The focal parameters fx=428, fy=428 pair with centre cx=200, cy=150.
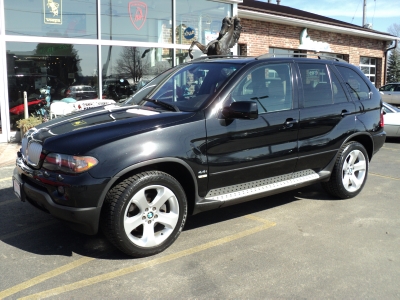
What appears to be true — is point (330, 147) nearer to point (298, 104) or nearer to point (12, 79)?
point (298, 104)

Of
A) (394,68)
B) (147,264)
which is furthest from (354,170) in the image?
(394,68)

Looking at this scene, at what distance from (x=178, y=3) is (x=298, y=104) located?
8.94 m

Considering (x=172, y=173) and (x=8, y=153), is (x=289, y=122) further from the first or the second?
(x=8, y=153)

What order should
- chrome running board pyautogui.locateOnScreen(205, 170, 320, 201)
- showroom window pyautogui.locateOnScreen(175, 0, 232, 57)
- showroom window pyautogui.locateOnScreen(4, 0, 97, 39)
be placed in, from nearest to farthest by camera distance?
chrome running board pyautogui.locateOnScreen(205, 170, 320, 201)
showroom window pyautogui.locateOnScreen(4, 0, 97, 39)
showroom window pyautogui.locateOnScreen(175, 0, 232, 57)

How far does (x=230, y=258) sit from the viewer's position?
3811 millimetres

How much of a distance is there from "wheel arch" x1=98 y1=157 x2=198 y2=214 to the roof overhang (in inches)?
462

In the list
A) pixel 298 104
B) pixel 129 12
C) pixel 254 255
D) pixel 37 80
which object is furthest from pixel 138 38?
pixel 254 255

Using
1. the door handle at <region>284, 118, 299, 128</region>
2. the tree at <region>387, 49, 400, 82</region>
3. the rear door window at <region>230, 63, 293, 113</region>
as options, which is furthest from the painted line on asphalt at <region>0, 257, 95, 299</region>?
the tree at <region>387, 49, 400, 82</region>

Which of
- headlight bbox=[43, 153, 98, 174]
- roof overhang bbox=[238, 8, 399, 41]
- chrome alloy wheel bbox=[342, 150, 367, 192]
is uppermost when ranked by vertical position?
roof overhang bbox=[238, 8, 399, 41]

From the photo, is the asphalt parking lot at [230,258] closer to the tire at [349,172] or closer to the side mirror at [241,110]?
the tire at [349,172]

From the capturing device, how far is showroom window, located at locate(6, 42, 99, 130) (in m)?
10.1

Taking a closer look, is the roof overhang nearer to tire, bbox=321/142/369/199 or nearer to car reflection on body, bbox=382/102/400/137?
car reflection on body, bbox=382/102/400/137

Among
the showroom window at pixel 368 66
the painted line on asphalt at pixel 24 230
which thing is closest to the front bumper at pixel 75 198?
the painted line on asphalt at pixel 24 230

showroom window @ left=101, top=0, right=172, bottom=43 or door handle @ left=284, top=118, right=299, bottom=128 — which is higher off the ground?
showroom window @ left=101, top=0, right=172, bottom=43
